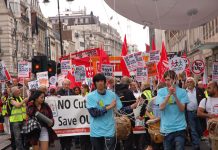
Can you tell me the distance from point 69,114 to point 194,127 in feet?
9.63

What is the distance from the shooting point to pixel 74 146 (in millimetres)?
14820

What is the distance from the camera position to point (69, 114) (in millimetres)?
12438

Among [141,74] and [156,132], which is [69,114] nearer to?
[141,74]

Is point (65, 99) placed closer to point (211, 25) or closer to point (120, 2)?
point (120, 2)

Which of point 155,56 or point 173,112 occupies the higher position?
point 155,56

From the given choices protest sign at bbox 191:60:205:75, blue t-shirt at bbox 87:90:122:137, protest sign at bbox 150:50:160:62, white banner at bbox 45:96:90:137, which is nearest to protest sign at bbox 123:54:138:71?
protest sign at bbox 150:50:160:62

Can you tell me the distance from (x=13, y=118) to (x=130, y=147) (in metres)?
2.89

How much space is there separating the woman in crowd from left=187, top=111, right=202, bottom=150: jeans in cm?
380

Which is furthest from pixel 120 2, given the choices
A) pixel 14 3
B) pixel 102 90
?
pixel 14 3

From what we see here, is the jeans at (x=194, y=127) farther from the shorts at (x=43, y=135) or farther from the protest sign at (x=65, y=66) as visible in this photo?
the protest sign at (x=65, y=66)

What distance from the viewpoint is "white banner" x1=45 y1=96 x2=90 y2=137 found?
1235cm

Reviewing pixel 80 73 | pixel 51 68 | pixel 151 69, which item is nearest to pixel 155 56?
pixel 151 69

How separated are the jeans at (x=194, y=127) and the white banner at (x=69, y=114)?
237 centimetres

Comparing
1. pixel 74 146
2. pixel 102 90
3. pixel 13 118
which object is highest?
pixel 102 90
